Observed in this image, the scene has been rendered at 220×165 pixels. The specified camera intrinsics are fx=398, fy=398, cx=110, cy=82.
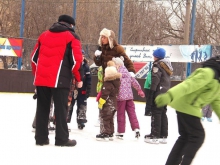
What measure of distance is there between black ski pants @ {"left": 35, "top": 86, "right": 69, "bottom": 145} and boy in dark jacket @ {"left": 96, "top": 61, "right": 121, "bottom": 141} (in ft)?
2.61

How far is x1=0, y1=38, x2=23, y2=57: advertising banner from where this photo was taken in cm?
1389

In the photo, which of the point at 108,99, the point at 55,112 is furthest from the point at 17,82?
the point at 55,112

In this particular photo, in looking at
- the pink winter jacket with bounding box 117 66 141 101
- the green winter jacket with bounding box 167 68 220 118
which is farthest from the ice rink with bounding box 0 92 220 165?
the green winter jacket with bounding box 167 68 220 118

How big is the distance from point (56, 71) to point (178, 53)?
31.3 feet

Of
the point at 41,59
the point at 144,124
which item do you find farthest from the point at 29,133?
the point at 144,124

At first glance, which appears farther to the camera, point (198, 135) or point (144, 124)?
point (144, 124)

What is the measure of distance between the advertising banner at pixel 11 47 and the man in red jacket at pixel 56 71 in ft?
32.1

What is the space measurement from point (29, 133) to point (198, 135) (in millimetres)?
2970

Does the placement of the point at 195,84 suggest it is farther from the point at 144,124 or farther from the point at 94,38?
the point at 94,38

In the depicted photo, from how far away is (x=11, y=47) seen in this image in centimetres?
1424

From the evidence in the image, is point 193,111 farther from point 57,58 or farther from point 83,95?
point 83,95

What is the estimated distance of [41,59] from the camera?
4453 mm

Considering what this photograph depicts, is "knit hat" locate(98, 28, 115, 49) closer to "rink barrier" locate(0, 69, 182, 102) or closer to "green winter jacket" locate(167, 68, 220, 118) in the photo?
"green winter jacket" locate(167, 68, 220, 118)

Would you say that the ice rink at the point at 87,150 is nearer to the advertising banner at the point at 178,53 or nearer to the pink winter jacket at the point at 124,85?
the pink winter jacket at the point at 124,85
